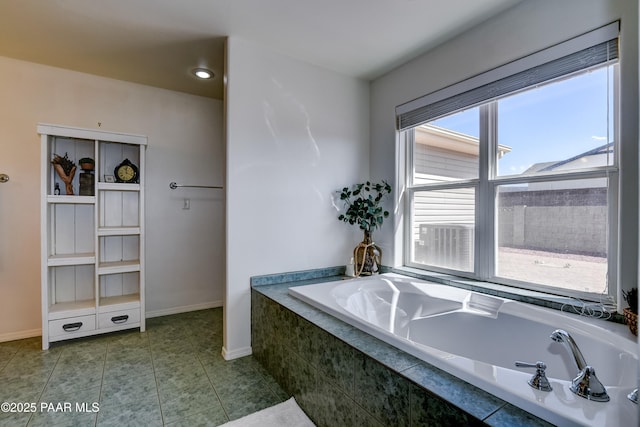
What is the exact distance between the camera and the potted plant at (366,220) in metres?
2.75

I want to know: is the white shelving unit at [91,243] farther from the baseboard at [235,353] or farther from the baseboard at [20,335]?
the baseboard at [235,353]

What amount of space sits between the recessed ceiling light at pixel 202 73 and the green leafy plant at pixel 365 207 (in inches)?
64.8

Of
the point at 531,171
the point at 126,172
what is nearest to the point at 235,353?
the point at 126,172

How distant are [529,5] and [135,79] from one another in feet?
10.6

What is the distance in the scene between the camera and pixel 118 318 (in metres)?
2.68

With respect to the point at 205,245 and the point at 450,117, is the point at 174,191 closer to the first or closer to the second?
the point at 205,245

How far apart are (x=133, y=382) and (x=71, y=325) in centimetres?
100

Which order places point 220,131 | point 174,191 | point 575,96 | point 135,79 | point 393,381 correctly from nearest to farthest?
point 393,381, point 575,96, point 135,79, point 174,191, point 220,131

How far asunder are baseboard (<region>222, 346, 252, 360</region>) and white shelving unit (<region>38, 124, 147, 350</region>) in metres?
0.99

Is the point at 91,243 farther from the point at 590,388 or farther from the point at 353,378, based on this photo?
the point at 590,388

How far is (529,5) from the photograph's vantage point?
184 cm

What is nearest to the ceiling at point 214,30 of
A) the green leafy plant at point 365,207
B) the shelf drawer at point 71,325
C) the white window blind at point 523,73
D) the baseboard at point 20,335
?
the white window blind at point 523,73

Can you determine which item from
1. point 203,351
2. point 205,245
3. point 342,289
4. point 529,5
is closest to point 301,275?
point 342,289

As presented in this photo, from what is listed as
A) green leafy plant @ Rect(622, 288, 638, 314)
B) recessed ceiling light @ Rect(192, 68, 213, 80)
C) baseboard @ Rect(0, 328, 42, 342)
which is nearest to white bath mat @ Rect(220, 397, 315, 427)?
green leafy plant @ Rect(622, 288, 638, 314)
